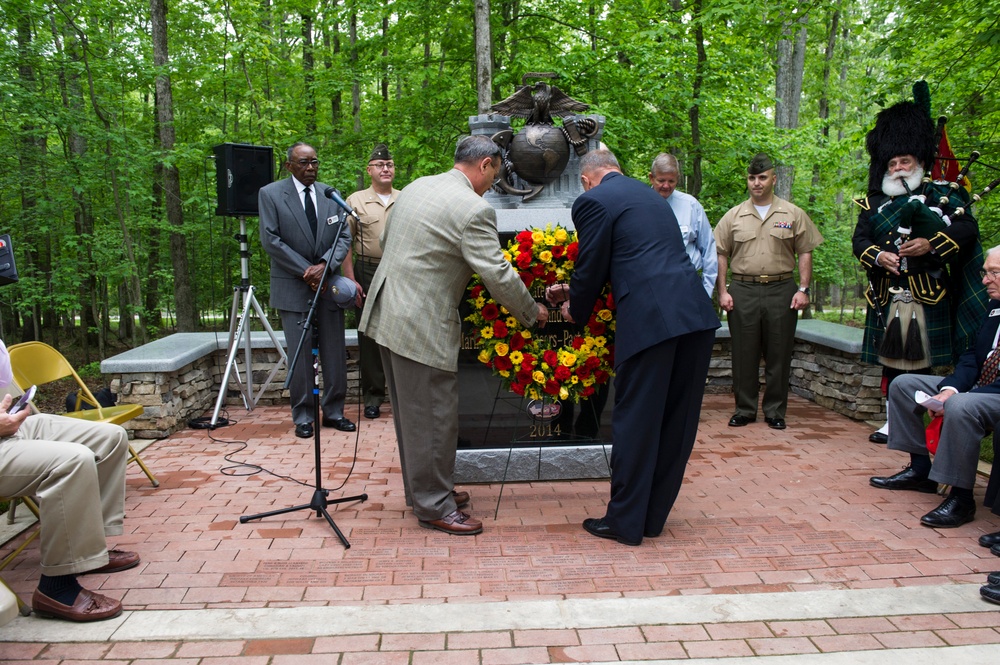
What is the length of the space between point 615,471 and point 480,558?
0.75 m

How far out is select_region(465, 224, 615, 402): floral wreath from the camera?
4.21 meters

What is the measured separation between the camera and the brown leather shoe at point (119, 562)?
3369mm

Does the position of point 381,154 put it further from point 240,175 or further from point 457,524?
point 457,524

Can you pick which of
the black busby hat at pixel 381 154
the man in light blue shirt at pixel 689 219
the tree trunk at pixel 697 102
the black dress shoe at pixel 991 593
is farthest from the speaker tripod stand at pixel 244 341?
the tree trunk at pixel 697 102

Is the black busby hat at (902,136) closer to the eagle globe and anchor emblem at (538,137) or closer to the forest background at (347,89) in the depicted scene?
the forest background at (347,89)

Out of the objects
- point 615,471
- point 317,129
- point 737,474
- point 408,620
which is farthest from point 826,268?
point 408,620

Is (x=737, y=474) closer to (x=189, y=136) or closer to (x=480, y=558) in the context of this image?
(x=480, y=558)

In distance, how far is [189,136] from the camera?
11.1m

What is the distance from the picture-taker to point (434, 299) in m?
3.65

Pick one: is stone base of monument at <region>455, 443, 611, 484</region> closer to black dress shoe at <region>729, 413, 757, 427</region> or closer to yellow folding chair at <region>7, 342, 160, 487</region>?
black dress shoe at <region>729, 413, 757, 427</region>

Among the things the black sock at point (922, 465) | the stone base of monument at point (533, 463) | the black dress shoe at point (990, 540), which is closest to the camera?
the black dress shoe at point (990, 540)

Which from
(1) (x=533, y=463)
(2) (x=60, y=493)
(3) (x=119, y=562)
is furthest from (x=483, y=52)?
(2) (x=60, y=493)

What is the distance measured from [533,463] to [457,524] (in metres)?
0.91

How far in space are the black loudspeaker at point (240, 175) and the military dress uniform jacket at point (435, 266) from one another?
274cm
